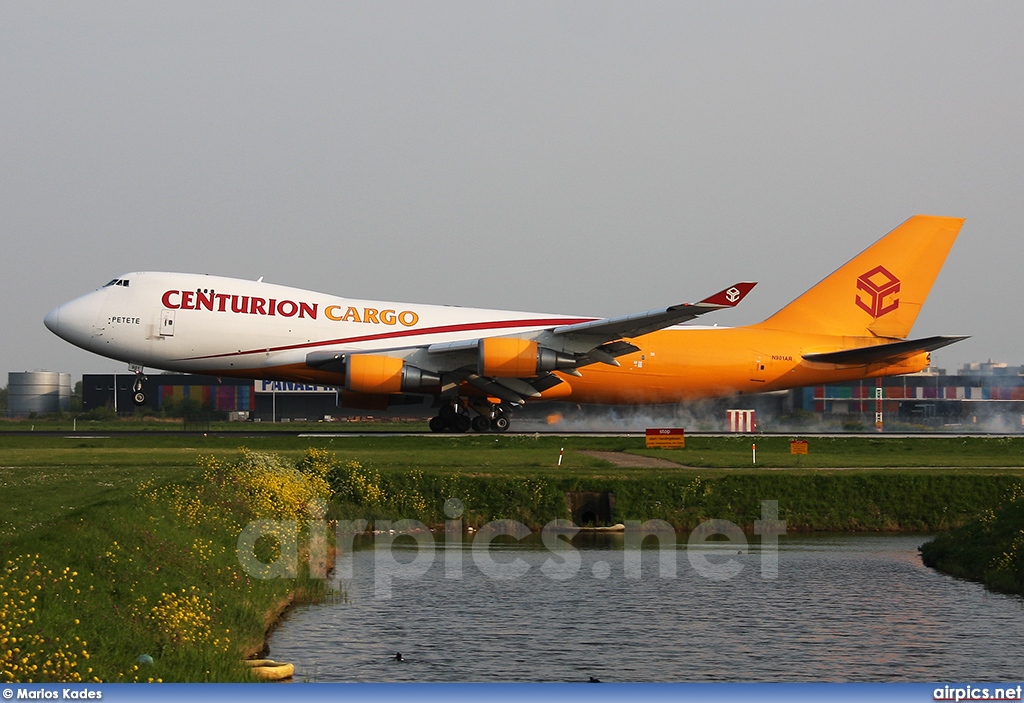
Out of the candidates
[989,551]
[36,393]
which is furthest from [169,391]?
[989,551]

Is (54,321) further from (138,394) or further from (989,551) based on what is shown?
(989,551)

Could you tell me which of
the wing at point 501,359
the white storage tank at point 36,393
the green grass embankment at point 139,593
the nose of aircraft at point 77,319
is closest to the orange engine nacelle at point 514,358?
the wing at point 501,359

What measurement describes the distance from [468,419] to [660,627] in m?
31.0

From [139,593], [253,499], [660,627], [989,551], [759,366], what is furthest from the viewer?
[759,366]

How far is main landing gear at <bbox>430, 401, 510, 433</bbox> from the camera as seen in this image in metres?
48.3

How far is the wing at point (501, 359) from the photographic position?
4400 cm

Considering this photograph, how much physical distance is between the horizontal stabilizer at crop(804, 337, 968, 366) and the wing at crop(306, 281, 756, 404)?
29.3 ft

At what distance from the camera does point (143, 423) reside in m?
73.2

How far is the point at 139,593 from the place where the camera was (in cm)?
1455

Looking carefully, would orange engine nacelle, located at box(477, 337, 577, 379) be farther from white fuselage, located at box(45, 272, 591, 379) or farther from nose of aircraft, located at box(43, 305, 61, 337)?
nose of aircraft, located at box(43, 305, 61, 337)

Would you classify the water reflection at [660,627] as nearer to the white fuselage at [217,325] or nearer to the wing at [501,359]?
the wing at [501,359]

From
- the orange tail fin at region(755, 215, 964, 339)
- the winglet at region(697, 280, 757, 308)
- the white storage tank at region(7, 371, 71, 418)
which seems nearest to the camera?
the winglet at region(697, 280, 757, 308)

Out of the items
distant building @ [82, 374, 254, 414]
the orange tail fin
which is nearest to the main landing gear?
the orange tail fin

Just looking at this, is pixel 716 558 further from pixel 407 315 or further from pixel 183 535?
pixel 407 315
